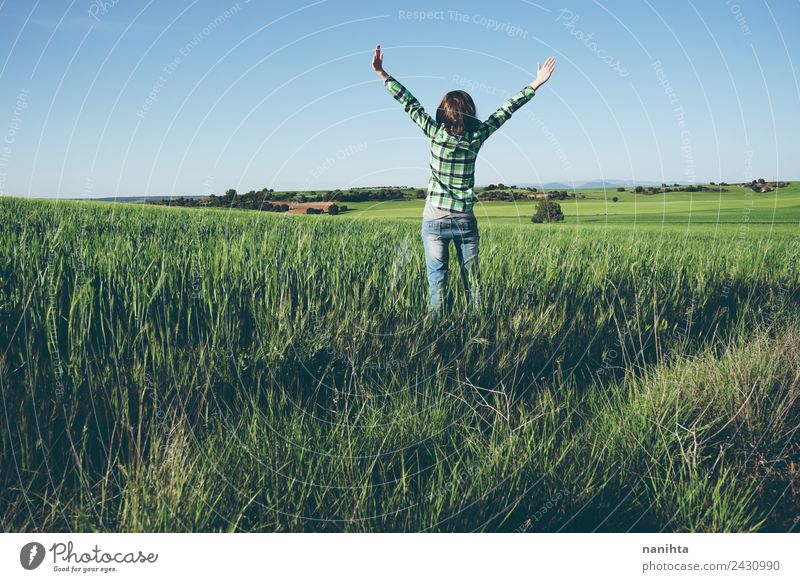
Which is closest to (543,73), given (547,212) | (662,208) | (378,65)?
(378,65)

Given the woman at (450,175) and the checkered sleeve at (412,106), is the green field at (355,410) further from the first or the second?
the checkered sleeve at (412,106)

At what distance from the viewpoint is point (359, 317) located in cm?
343

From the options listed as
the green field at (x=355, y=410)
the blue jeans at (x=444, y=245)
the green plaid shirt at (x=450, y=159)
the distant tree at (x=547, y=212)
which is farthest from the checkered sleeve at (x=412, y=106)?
the distant tree at (x=547, y=212)

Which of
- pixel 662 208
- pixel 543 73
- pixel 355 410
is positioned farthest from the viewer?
pixel 662 208

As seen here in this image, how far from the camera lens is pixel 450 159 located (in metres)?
4.56

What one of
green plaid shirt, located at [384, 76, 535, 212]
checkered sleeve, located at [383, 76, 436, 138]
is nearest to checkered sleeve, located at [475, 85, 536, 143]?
green plaid shirt, located at [384, 76, 535, 212]

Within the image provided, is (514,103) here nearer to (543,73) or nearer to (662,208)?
(543,73)

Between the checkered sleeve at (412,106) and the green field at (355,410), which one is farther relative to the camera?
the checkered sleeve at (412,106)

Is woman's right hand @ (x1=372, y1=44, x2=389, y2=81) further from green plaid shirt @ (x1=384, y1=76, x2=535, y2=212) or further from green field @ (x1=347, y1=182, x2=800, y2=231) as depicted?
green field @ (x1=347, y1=182, x2=800, y2=231)

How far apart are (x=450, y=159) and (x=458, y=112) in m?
0.40

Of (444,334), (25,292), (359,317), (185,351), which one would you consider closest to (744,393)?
(444,334)

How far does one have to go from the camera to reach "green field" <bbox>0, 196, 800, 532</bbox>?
202cm

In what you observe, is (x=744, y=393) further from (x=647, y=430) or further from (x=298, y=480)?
(x=298, y=480)

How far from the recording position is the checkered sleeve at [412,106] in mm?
4234
